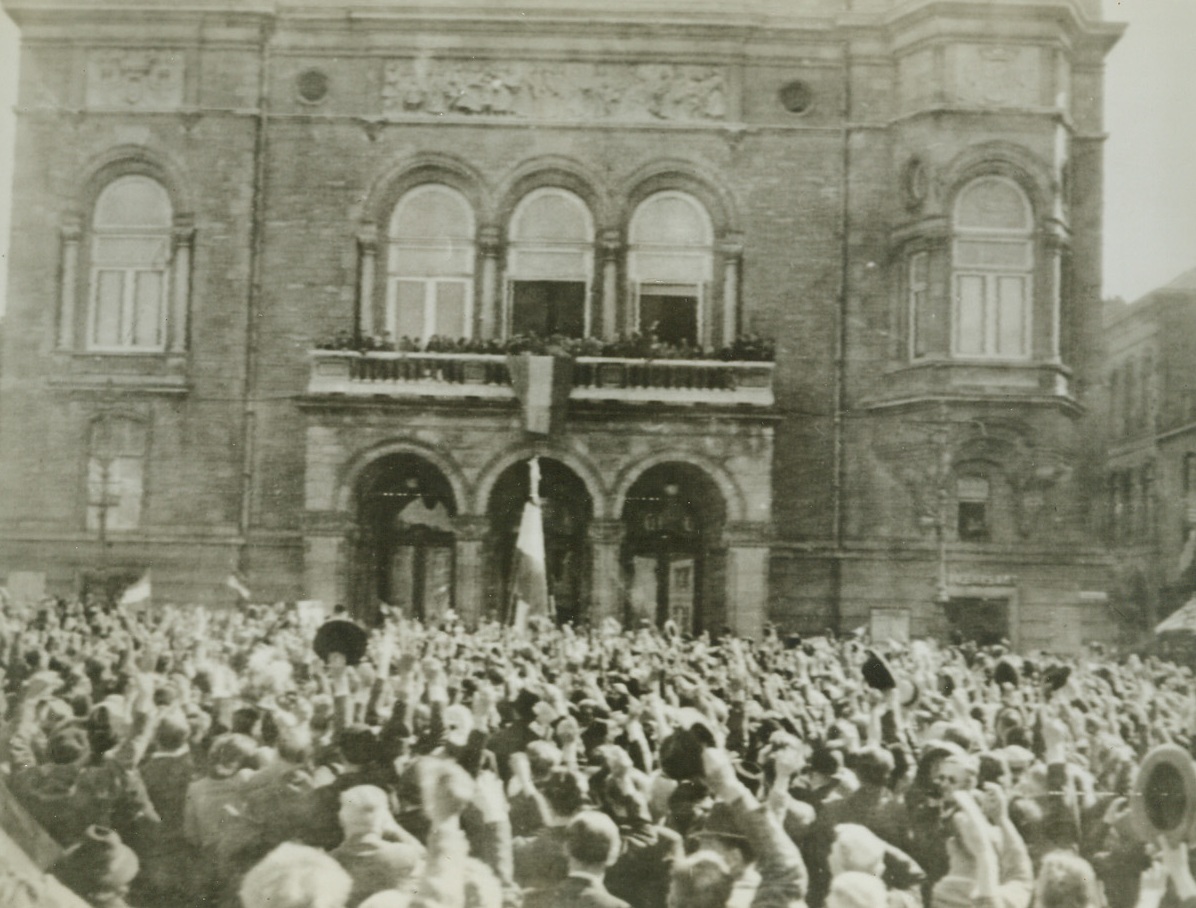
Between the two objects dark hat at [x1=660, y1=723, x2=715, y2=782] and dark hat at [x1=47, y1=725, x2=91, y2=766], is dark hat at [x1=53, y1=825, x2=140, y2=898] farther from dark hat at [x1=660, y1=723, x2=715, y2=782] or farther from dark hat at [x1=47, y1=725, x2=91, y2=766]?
dark hat at [x1=660, y1=723, x2=715, y2=782]

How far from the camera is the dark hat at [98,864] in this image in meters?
6.30

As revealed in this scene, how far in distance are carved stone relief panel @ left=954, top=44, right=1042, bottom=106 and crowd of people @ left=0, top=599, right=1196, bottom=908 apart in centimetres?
396

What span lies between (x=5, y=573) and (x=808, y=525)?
17.4ft

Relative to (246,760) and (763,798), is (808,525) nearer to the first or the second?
(763,798)

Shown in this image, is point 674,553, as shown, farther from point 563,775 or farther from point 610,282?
point 563,775

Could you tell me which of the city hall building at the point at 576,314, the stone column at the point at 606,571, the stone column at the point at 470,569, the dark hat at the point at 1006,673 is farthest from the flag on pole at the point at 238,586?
the dark hat at the point at 1006,673

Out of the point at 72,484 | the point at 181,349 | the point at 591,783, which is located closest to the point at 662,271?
the point at 181,349

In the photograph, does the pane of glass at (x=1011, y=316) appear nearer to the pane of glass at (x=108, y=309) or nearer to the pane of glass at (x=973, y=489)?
the pane of glass at (x=973, y=489)

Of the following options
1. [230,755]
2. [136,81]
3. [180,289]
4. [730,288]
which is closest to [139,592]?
[180,289]

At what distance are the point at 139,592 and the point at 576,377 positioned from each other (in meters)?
3.35

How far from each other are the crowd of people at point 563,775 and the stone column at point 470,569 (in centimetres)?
50

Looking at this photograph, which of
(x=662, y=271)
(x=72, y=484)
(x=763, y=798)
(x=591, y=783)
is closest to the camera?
(x=591, y=783)

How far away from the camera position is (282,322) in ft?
30.0

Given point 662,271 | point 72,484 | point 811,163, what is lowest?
point 72,484
